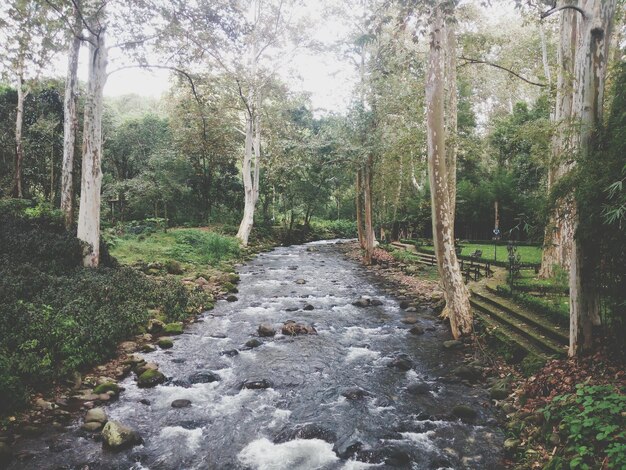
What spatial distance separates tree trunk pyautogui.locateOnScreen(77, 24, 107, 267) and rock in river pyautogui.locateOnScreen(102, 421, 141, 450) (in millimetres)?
6975

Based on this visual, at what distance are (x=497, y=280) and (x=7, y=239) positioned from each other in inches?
543

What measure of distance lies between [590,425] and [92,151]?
12405mm

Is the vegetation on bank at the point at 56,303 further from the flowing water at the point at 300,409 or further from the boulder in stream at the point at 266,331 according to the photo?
the boulder in stream at the point at 266,331

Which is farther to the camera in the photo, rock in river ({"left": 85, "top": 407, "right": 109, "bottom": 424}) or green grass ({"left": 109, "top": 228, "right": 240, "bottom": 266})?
green grass ({"left": 109, "top": 228, "right": 240, "bottom": 266})

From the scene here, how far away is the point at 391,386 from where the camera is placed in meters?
6.59

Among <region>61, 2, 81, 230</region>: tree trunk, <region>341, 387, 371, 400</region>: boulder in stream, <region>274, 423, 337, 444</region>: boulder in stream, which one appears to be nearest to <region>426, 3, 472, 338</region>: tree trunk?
<region>341, 387, 371, 400</region>: boulder in stream

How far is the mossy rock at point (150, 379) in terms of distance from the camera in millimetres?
6395

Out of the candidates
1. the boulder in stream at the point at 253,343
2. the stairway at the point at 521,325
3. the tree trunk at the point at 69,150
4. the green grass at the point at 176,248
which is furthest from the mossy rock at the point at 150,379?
the green grass at the point at 176,248

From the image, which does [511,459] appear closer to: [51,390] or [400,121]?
[51,390]

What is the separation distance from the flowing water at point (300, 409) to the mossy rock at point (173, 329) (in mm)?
276

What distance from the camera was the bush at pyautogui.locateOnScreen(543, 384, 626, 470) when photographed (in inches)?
138

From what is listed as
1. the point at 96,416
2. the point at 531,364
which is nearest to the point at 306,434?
the point at 96,416

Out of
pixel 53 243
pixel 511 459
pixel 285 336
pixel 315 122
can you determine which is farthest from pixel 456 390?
pixel 315 122

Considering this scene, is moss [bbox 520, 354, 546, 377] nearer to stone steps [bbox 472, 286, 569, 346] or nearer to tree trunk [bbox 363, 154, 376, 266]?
stone steps [bbox 472, 286, 569, 346]
